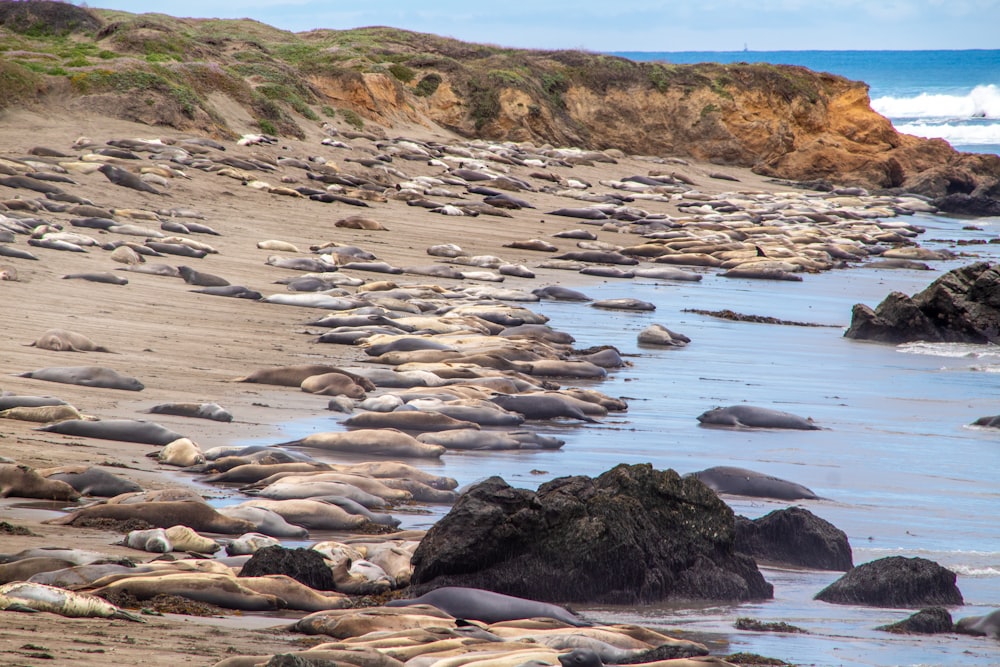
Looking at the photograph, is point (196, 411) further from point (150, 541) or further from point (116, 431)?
point (150, 541)

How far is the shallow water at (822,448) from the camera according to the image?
3.82 meters

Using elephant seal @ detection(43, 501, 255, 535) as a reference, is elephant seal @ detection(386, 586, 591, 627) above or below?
above

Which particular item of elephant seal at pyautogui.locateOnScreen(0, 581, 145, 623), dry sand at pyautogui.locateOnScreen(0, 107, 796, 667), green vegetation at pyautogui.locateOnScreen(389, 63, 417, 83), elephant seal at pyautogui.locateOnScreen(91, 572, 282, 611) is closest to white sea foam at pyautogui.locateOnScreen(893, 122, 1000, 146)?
green vegetation at pyautogui.locateOnScreen(389, 63, 417, 83)

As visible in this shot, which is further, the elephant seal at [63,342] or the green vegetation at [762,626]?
the elephant seal at [63,342]

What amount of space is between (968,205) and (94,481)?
32208mm

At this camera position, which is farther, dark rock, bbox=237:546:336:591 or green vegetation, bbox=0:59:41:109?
green vegetation, bbox=0:59:41:109

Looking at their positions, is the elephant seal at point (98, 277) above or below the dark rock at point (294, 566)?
above

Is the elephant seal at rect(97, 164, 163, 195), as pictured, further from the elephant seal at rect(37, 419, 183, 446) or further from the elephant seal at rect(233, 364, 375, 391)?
the elephant seal at rect(37, 419, 183, 446)

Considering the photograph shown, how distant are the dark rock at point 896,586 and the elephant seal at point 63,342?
16.7 feet

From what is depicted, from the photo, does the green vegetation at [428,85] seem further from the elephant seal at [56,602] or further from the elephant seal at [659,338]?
the elephant seal at [56,602]

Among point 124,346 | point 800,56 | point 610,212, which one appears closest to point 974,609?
point 124,346

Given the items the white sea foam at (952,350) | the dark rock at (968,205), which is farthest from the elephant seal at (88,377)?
the dark rock at (968,205)

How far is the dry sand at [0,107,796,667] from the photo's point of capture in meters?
3.06

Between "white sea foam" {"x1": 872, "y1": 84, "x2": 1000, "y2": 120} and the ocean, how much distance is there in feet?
251
